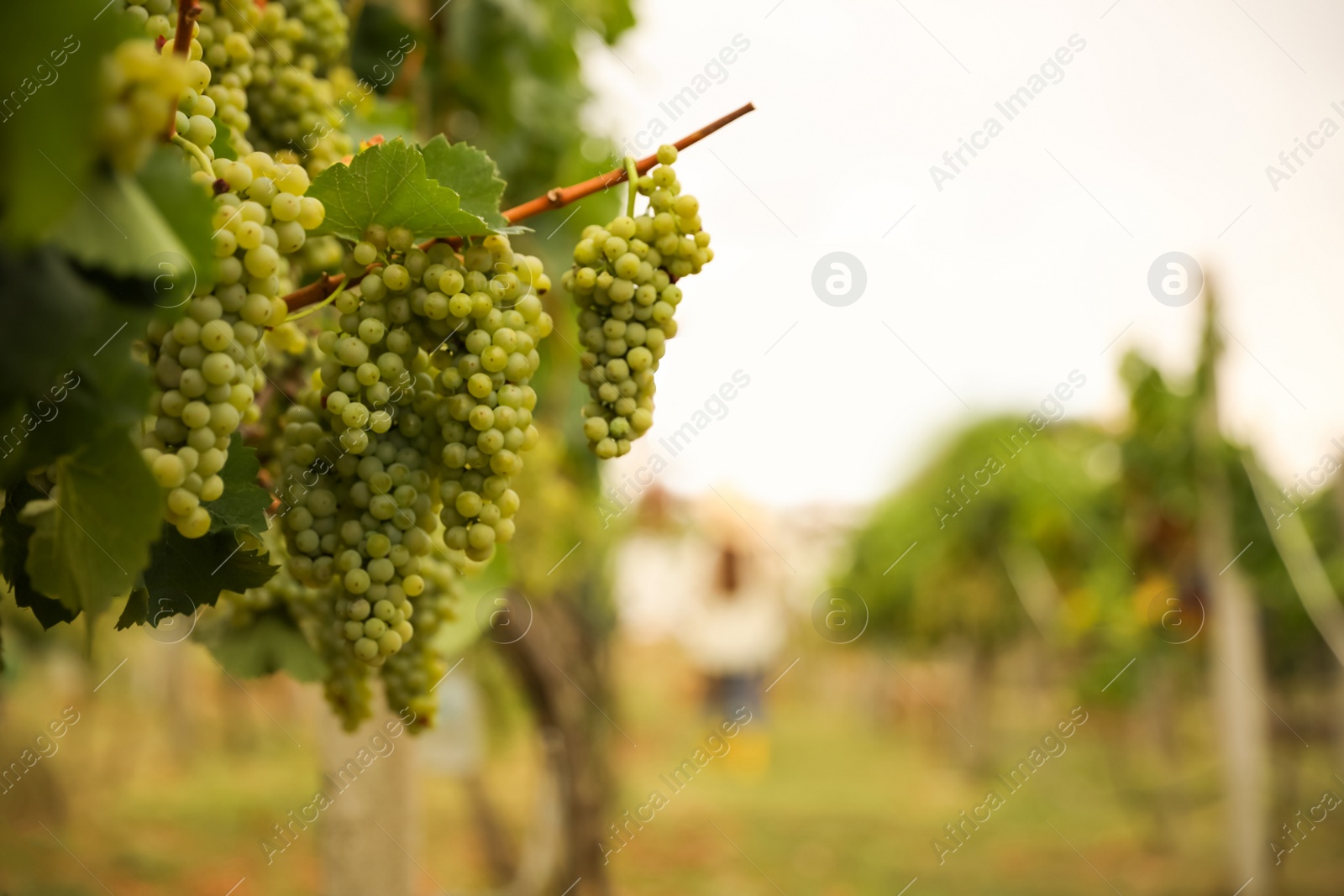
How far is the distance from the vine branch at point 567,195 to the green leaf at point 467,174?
0.05 ft

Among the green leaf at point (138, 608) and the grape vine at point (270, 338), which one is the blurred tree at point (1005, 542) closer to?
the grape vine at point (270, 338)

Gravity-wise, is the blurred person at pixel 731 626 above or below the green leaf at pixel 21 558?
below

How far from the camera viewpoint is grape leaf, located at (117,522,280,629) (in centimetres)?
56

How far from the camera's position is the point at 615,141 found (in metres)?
2.22

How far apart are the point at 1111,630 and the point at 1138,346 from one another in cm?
126

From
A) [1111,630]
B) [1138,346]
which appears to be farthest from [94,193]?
[1111,630]

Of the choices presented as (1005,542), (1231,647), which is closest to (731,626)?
(1005,542)

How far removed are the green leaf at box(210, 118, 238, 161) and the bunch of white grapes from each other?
9 centimetres

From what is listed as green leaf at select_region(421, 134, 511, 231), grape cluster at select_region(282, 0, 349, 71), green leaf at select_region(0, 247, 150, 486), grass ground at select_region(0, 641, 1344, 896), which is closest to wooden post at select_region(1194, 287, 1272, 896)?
grass ground at select_region(0, 641, 1344, 896)

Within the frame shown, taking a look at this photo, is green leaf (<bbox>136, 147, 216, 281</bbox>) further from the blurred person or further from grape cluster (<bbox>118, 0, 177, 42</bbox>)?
the blurred person

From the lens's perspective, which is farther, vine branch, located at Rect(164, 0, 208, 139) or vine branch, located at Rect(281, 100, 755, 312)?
vine branch, located at Rect(281, 100, 755, 312)

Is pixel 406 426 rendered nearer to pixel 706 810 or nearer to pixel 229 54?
pixel 229 54

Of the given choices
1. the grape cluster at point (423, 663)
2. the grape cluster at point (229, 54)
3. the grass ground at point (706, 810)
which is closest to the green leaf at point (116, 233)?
the grape cluster at point (229, 54)

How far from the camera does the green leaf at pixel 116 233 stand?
12.8 inches
